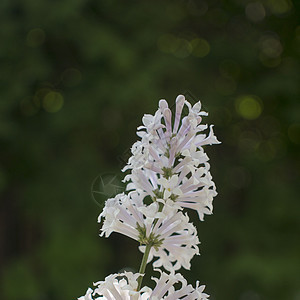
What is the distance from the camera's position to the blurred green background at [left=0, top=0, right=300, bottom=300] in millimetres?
4250

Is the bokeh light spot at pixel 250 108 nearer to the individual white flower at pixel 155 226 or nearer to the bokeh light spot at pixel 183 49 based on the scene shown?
the bokeh light spot at pixel 183 49

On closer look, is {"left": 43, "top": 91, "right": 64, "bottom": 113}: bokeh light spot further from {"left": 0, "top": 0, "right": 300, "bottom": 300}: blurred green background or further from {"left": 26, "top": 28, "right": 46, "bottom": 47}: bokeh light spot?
{"left": 26, "top": 28, "right": 46, "bottom": 47}: bokeh light spot

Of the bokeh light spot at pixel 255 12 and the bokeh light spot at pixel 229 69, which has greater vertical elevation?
the bokeh light spot at pixel 255 12

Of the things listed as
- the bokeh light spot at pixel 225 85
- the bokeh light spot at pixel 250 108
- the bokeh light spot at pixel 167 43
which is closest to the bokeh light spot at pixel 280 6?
the bokeh light spot at pixel 225 85

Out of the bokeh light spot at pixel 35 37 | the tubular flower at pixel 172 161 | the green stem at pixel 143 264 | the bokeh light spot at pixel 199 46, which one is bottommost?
the green stem at pixel 143 264

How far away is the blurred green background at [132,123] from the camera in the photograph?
167 inches

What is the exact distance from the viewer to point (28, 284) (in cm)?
435

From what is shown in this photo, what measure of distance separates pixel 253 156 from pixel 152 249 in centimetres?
400

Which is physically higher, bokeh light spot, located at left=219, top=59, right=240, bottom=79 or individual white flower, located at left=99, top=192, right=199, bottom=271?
bokeh light spot, located at left=219, top=59, right=240, bottom=79

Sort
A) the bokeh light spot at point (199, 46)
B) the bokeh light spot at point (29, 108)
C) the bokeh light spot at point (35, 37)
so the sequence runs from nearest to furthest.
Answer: the bokeh light spot at point (35, 37)
the bokeh light spot at point (29, 108)
the bokeh light spot at point (199, 46)

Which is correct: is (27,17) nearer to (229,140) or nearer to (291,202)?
(229,140)

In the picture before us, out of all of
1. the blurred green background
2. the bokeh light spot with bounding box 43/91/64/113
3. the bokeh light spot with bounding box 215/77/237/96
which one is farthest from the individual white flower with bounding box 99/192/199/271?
the bokeh light spot with bounding box 215/77/237/96

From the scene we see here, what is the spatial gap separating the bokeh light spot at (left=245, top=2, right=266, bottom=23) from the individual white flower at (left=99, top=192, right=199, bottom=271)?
4.63 meters

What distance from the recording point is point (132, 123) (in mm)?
4676
